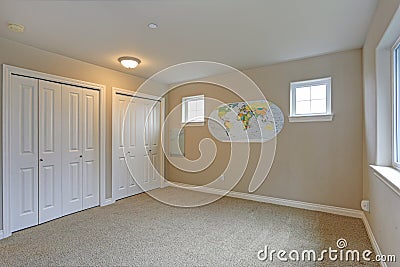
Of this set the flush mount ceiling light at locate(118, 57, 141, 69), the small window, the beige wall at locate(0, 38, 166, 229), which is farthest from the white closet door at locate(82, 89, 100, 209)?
the small window

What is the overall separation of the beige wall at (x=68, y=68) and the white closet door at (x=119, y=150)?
13cm

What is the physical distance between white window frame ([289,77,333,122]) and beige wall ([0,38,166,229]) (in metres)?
2.96

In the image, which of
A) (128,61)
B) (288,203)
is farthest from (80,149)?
(288,203)

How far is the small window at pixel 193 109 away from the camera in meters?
4.90

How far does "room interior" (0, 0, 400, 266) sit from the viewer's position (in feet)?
7.31

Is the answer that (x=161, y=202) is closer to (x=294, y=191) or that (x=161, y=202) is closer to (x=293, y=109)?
(x=294, y=191)

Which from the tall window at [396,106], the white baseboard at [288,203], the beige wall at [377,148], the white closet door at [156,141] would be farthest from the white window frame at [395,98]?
the white closet door at [156,141]

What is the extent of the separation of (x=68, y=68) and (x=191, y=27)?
2105 millimetres

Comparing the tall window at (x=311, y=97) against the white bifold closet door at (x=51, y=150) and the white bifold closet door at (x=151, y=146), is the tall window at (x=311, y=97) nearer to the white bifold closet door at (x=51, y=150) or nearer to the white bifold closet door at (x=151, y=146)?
the white bifold closet door at (x=151, y=146)

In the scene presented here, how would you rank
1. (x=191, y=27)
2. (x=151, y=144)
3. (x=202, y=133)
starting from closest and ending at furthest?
(x=191, y=27), (x=202, y=133), (x=151, y=144)

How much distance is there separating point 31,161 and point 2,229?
2.74 ft

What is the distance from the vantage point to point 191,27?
257 cm

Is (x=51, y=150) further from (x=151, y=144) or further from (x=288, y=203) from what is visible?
(x=288, y=203)

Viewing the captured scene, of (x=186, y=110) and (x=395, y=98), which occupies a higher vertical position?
(x=186, y=110)
